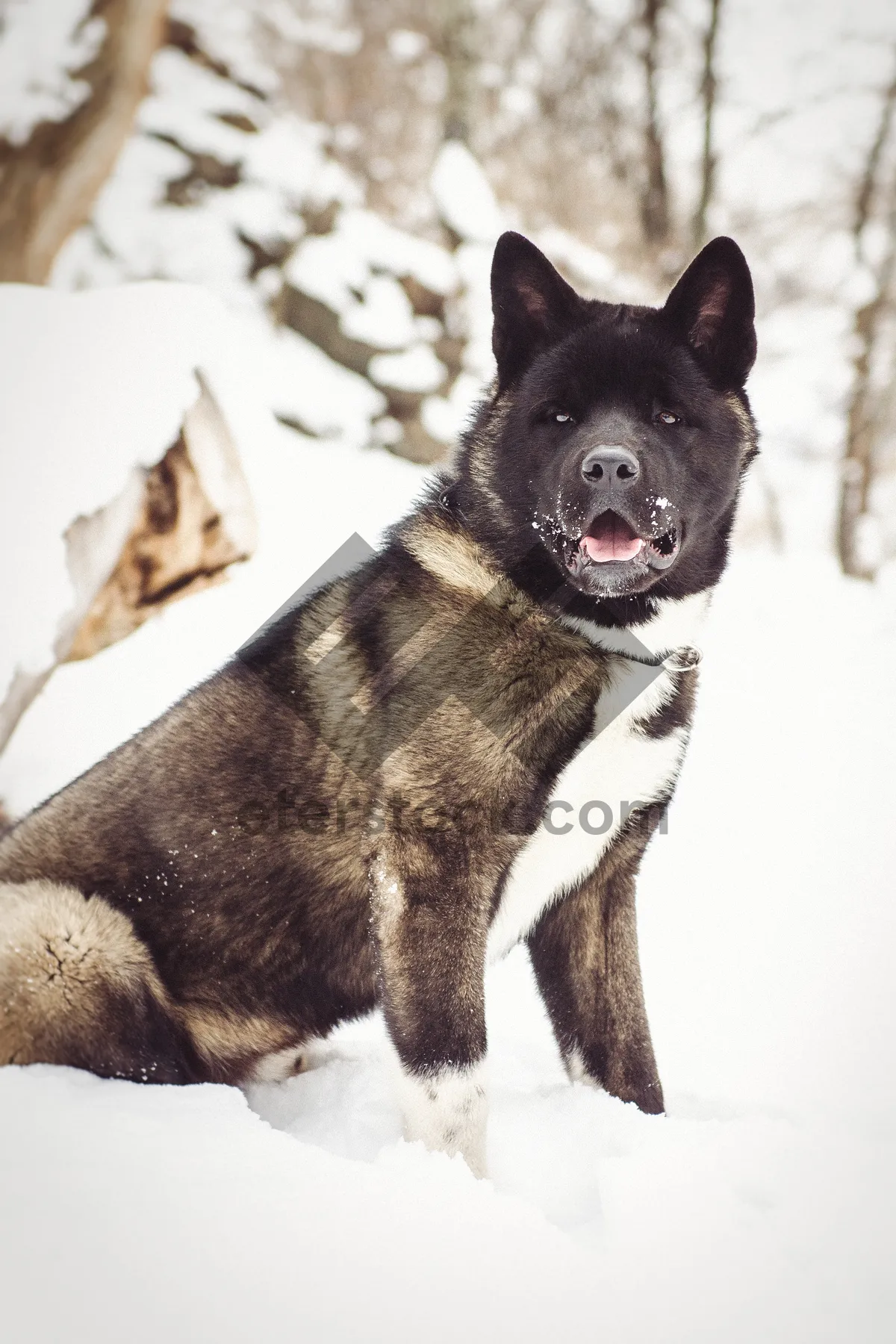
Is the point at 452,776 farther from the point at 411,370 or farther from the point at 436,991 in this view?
the point at 411,370

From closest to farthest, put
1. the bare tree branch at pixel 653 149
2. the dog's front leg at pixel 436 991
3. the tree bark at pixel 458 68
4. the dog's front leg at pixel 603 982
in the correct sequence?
1. the dog's front leg at pixel 436 991
2. the dog's front leg at pixel 603 982
3. the tree bark at pixel 458 68
4. the bare tree branch at pixel 653 149

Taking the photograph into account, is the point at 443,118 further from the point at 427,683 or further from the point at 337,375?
the point at 427,683

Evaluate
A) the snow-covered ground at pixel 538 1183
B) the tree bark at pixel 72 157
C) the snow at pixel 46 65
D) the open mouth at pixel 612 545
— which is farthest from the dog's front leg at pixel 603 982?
the snow at pixel 46 65

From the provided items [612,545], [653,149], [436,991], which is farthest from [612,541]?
[653,149]

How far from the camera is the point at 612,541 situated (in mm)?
2061

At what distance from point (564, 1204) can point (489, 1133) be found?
317 mm

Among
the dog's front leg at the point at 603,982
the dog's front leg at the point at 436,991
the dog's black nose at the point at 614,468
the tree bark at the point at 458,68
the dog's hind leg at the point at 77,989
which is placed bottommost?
the dog's hind leg at the point at 77,989

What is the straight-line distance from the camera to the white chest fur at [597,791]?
2012 mm

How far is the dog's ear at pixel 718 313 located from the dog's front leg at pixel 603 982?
115 cm

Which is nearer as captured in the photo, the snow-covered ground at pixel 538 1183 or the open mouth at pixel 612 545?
the snow-covered ground at pixel 538 1183

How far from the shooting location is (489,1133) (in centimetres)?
212

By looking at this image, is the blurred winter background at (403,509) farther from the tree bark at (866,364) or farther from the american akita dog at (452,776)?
the american akita dog at (452,776)

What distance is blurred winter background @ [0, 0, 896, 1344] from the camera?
1.48 metres

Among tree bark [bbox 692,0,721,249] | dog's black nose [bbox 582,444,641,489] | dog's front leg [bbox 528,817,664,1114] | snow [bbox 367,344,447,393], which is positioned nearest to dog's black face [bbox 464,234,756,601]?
dog's black nose [bbox 582,444,641,489]
